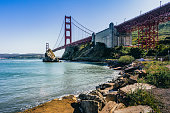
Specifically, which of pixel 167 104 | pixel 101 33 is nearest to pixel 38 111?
pixel 167 104

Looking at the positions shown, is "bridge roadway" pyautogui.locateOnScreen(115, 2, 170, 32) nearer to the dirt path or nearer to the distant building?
the distant building

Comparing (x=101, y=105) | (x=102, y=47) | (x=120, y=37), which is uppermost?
(x=120, y=37)

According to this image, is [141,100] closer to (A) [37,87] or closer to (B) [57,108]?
(B) [57,108]

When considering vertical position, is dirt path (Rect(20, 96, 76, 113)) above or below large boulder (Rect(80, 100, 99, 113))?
below

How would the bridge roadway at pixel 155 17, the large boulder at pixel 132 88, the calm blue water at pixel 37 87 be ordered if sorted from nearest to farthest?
1. the large boulder at pixel 132 88
2. the calm blue water at pixel 37 87
3. the bridge roadway at pixel 155 17

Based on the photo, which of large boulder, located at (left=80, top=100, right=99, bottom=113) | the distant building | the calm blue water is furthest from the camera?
the distant building

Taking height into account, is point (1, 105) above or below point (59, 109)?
below

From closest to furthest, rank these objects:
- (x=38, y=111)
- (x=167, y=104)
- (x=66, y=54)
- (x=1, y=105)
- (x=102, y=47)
→ (x=167, y=104) < (x=38, y=111) < (x=1, y=105) < (x=102, y=47) < (x=66, y=54)

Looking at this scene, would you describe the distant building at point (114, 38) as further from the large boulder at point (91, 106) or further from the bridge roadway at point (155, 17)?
the large boulder at point (91, 106)

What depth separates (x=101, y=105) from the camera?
4.28 m

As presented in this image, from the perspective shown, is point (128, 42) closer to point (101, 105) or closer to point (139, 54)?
point (139, 54)

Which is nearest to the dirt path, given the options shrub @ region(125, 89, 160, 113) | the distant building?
shrub @ region(125, 89, 160, 113)

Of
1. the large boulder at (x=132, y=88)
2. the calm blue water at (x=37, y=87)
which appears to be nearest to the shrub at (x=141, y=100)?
the large boulder at (x=132, y=88)

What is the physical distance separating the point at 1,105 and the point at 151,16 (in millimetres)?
46181
